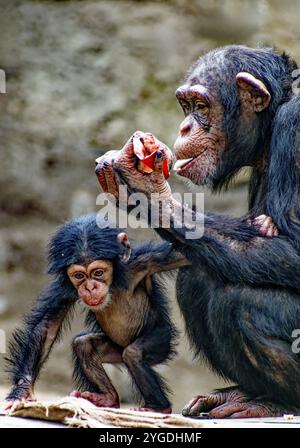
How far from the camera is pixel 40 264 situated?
11.2 meters

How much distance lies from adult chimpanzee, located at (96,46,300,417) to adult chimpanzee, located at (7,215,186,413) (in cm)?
24

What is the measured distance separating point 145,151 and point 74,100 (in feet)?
19.0

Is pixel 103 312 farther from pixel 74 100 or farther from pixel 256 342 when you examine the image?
pixel 74 100

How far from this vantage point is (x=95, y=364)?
6148 millimetres

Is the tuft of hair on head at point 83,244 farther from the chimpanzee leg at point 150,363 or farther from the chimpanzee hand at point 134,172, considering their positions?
the chimpanzee hand at point 134,172

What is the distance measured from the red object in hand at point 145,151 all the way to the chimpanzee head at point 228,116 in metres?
0.64

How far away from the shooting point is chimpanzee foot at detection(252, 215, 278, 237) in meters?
5.45

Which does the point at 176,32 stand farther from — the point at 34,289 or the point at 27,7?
the point at 34,289

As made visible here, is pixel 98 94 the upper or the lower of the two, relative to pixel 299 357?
upper

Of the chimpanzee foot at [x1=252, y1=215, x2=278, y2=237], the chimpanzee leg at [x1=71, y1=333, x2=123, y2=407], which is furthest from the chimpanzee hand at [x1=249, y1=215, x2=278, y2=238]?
the chimpanzee leg at [x1=71, y1=333, x2=123, y2=407]

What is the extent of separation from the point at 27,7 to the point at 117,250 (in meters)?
5.65
